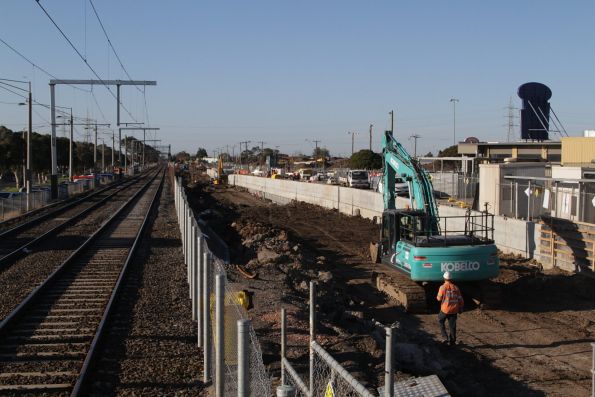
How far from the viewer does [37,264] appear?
1906cm

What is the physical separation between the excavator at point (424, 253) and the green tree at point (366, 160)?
83.8 meters

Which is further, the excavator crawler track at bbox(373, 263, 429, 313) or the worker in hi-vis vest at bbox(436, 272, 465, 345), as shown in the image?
the excavator crawler track at bbox(373, 263, 429, 313)

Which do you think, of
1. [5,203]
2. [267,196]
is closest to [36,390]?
[5,203]

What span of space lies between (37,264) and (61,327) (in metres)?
7.90

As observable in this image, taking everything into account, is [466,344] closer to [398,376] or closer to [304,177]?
[398,376]

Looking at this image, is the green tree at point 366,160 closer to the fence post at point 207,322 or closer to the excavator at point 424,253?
the excavator at point 424,253

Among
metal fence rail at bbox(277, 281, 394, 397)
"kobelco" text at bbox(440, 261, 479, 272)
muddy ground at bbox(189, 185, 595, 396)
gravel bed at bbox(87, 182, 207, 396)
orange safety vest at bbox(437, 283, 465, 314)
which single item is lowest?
muddy ground at bbox(189, 185, 595, 396)

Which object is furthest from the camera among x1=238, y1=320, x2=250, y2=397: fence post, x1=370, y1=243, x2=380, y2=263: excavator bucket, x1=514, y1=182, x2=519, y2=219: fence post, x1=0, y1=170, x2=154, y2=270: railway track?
x1=514, y1=182, x2=519, y2=219: fence post

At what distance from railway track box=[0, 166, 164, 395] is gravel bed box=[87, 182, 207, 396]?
11.3 inches

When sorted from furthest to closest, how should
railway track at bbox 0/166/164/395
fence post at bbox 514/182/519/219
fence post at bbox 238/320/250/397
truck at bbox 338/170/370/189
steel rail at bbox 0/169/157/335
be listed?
truck at bbox 338/170/370/189 → fence post at bbox 514/182/519/219 → steel rail at bbox 0/169/157/335 → railway track at bbox 0/166/164/395 → fence post at bbox 238/320/250/397

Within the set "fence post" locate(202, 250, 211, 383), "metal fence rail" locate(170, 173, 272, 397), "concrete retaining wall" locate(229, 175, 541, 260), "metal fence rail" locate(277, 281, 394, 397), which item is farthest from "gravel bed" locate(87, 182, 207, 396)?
"concrete retaining wall" locate(229, 175, 541, 260)

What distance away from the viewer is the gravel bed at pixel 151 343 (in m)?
8.84

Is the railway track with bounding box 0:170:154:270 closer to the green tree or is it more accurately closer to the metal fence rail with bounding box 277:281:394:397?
the metal fence rail with bounding box 277:281:394:397

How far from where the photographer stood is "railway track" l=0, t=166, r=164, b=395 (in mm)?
8977
